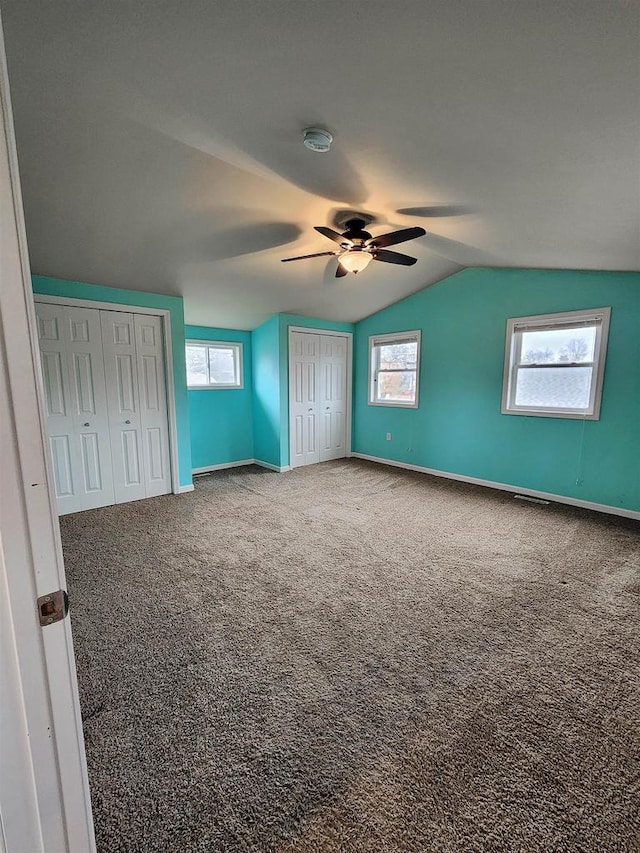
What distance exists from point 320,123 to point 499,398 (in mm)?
3652

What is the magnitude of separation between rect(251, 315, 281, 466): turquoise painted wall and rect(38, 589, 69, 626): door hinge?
4.64 m

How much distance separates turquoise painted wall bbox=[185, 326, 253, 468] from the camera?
17.4 ft

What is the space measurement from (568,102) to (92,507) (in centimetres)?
468

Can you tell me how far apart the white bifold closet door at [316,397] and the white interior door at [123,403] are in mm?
2087

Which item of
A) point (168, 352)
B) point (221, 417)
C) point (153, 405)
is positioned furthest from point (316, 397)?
point (153, 405)

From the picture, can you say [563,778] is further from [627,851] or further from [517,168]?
[517,168]

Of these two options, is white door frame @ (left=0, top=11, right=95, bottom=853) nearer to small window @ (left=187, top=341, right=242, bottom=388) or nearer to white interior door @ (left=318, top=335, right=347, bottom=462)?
small window @ (left=187, top=341, right=242, bottom=388)

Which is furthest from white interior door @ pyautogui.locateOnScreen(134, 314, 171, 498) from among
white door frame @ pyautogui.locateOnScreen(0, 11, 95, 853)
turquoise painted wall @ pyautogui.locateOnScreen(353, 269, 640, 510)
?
white door frame @ pyautogui.locateOnScreen(0, 11, 95, 853)

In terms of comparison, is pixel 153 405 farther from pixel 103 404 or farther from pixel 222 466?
pixel 222 466

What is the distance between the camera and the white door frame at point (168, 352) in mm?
3669

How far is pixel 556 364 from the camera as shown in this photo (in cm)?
399

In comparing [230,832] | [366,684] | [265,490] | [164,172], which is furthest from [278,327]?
[230,832]

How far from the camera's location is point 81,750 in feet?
2.39

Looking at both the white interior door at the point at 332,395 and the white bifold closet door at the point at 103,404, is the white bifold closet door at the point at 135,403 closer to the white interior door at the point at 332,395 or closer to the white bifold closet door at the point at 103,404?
the white bifold closet door at the point at 103,404
